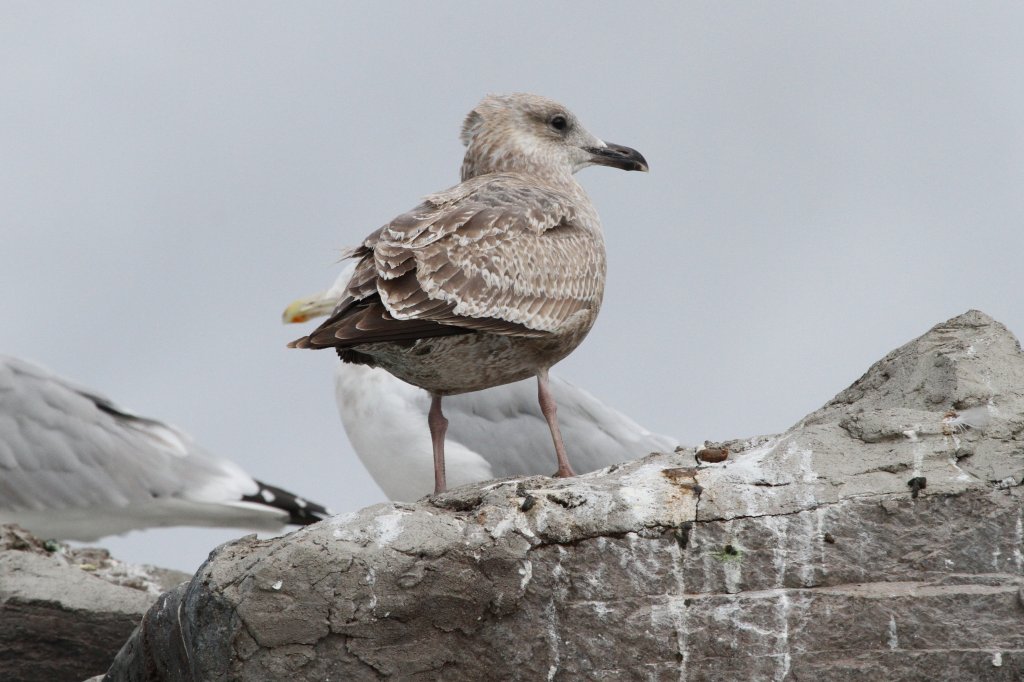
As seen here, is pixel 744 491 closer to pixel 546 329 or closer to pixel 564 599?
pixel 564 599

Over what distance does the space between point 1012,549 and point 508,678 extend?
1.52m

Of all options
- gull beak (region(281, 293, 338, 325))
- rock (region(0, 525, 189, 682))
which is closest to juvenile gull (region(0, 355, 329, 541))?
gull beak (region(281, 293, 338, 325))

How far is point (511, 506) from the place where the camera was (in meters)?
4.64

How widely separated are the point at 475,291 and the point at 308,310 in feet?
17.8

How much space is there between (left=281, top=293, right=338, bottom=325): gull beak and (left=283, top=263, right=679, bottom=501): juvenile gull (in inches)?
47.9

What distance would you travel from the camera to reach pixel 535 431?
948 cm

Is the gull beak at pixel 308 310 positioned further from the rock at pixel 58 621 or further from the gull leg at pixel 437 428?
the gull leg at pixel 437 428

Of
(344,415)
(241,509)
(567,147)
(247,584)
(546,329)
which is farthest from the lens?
(241,509)

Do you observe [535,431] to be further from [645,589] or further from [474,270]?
[645,589]

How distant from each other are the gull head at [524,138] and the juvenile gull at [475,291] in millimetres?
246

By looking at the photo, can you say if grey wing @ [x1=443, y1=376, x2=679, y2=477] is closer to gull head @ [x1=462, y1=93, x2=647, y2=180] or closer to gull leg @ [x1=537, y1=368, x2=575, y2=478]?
gull head @ [x1=462, y1=93, x2=647, y2=180]

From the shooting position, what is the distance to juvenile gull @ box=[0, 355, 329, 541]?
442 inches

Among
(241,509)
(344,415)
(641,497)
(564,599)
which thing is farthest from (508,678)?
(241,509)

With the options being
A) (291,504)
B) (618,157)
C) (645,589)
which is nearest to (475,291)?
(645,589)
